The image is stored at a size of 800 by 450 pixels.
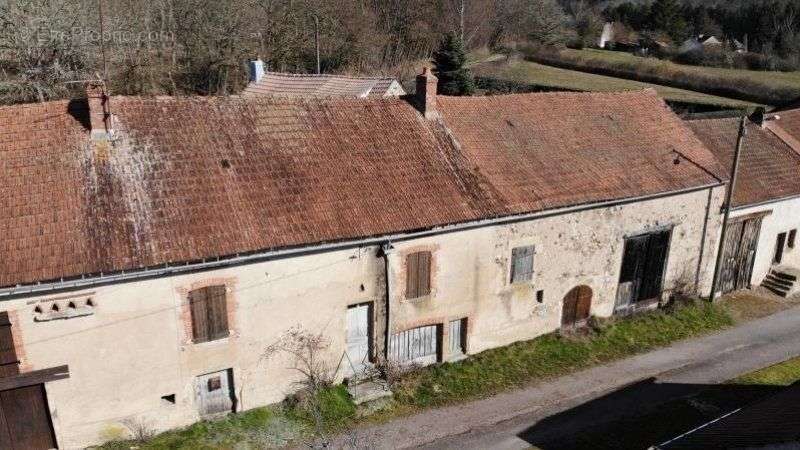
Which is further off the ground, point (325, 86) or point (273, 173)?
point (325, 86)

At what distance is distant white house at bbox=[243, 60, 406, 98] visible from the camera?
1133 inches

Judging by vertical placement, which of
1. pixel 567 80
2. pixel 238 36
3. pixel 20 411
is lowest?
pixel 20 411

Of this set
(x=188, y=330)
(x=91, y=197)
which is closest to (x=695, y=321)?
(x=188, y=330)

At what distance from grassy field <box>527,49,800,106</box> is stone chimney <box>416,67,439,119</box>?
31.6m

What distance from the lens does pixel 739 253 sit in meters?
23.5

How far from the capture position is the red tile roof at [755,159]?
76.6ft

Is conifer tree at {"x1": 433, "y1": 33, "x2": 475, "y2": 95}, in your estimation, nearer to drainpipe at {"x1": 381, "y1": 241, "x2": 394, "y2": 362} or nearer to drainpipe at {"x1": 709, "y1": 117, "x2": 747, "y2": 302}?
drainpipe at {"x1": 709, "y1": 117, "x2": 747, "y2": 302}

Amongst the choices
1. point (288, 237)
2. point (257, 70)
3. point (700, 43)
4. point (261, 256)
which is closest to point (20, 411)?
point (261, 256)

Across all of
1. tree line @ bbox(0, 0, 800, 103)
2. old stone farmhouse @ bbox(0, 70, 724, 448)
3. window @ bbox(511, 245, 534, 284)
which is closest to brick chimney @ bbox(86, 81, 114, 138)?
old stone farmhouse @ bbox(0, 70, 724, 448)

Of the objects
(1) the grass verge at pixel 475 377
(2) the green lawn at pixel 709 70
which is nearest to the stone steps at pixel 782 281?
(1) the grass verge at pixel 475 377

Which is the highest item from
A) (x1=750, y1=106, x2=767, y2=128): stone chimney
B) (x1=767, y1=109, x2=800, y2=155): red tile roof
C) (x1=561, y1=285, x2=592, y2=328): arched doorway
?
(x1=750, y1=106, x2=767, y2=128): stone chimney

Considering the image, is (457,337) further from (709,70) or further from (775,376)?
(709,70)

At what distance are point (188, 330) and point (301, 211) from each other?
3873mm

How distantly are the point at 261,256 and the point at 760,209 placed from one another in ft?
62.6
